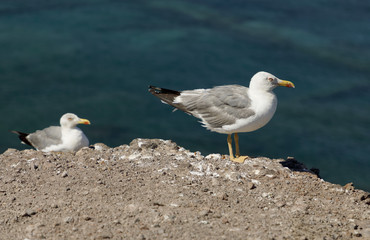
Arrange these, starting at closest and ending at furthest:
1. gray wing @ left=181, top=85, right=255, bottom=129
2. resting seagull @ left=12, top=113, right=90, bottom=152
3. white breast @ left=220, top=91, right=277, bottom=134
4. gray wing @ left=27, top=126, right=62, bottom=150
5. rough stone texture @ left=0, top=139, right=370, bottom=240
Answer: rough stone texture @ left=0, top=139, right=370, bottom=240
white breast @ left=220, top=91, right=277, bottom=134
gray wing @ left=181, top=85, right=255, bottom=129
resting seagull @ left=12, top=113, right=90, bottom=152
gray wing @ left=27, top=126, right=62, bottom=150

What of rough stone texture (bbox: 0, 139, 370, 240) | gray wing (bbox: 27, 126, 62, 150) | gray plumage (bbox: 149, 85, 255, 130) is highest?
gray plumage (bbox: 149, 85, 255, 130)

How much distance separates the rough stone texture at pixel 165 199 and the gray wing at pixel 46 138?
1397mm

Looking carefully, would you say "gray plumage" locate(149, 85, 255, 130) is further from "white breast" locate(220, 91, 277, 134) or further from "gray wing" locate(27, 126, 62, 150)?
"gray wing" locate(27, 126, 62, 150)

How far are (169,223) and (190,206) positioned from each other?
53 cm

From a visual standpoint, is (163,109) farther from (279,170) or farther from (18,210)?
(18,210)

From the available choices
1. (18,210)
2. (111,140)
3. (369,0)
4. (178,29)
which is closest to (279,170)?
(18,210)

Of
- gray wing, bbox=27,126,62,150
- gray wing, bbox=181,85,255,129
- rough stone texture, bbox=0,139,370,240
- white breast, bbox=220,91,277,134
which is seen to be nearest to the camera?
rough stone texture, bbox=0,139,370,240

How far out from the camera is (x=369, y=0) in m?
20.8

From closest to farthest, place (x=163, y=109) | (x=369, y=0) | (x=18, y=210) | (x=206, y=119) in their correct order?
(x=18, y=210) → (x=206, y=119) → (x=163, y=109) → (x=369, y=0)

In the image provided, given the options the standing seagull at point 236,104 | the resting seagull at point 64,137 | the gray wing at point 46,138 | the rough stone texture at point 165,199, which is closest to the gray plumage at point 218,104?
the standing seagull at point 236,104

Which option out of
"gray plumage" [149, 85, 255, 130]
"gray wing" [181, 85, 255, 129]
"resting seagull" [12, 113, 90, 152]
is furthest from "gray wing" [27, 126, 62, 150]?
"gray wing" [181, 85, 255, 129]

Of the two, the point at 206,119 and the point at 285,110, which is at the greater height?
the point at 206,119

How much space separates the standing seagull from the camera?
8859 millimetres

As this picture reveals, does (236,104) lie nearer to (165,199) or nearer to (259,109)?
(259,109)
